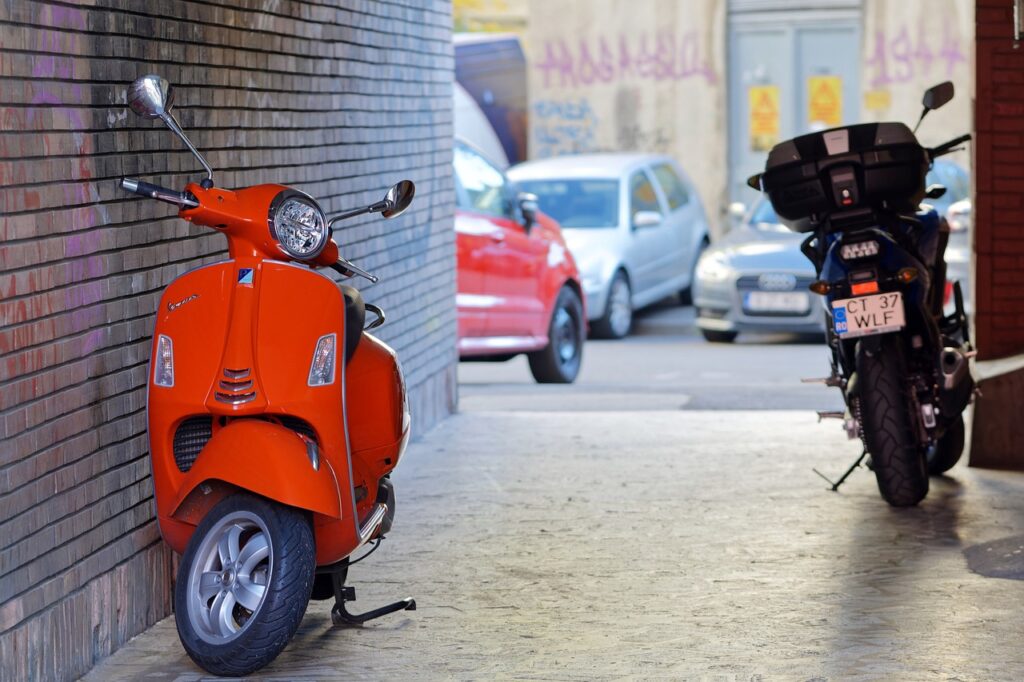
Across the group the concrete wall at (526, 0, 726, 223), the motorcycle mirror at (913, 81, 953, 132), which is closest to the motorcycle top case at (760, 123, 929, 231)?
the motorcycle mirror at (913, 81, 953, 132)

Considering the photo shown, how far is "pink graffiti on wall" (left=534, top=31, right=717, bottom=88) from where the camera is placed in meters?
20.4

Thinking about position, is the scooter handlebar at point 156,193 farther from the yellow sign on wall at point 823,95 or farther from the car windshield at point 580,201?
the yellow sign on wall at point 823,95

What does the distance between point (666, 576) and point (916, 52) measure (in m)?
15.3

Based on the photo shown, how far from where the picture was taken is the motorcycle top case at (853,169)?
6.20 meters

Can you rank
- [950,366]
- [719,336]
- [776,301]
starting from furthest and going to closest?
[719,336] < [776,301] < [950,366]

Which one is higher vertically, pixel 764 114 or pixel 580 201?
pixel 764 114

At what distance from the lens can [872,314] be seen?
6.01 meters

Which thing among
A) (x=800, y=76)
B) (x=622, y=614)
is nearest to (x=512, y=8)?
(x=800, y=76)

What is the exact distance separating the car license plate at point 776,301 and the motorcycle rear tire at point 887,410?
24.6ft

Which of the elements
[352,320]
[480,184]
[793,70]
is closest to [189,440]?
[352,320]

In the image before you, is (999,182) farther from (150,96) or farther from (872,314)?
(150,96)

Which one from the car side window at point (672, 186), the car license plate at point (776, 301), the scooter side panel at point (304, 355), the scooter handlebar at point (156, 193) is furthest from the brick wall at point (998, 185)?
the car side window at point (672, 186)

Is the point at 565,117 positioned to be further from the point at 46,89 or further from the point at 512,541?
the point at 46,89

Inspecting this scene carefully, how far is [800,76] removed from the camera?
2009 centimetres
